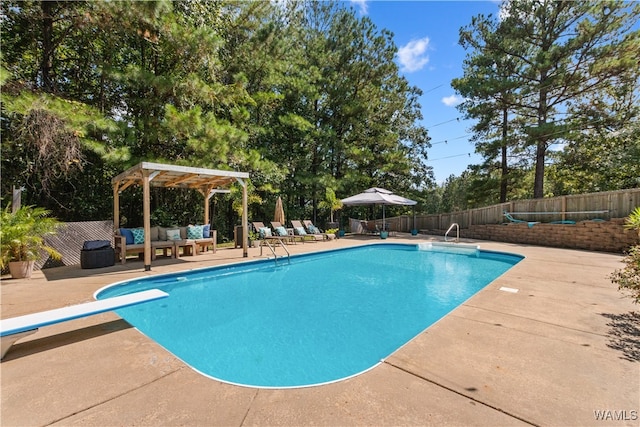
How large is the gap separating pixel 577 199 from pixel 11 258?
16070mm

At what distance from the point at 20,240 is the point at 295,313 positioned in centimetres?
544

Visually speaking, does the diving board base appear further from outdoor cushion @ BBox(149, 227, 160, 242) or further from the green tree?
the green tree

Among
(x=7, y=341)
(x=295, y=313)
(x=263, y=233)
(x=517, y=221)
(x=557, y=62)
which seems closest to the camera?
(x=7, y=341)

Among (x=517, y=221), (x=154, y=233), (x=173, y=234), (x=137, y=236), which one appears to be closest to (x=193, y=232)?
(x=173, y=234)

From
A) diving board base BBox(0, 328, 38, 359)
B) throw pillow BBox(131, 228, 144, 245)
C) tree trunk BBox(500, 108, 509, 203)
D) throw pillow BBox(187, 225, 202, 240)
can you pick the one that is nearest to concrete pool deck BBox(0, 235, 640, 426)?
diving board base BBox(0, 328, 38, 359)

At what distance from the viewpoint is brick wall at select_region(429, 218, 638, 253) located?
354 inches

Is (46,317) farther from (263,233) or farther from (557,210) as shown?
(557,210)

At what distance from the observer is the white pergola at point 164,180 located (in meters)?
6.40

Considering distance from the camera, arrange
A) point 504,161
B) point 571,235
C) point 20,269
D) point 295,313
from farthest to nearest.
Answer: point 504,161 < point 571,235 < point 20,269 < point 295,313

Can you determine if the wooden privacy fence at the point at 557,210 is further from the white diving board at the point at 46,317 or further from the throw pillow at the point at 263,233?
the white diving board at the point at 46,317

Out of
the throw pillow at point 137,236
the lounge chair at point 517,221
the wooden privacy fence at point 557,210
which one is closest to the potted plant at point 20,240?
the throw pillow at point 137,236

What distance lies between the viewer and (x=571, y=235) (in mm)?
10188

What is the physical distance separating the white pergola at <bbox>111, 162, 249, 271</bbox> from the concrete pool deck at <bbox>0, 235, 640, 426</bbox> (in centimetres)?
305

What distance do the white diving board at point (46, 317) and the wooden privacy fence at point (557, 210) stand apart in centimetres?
1313
